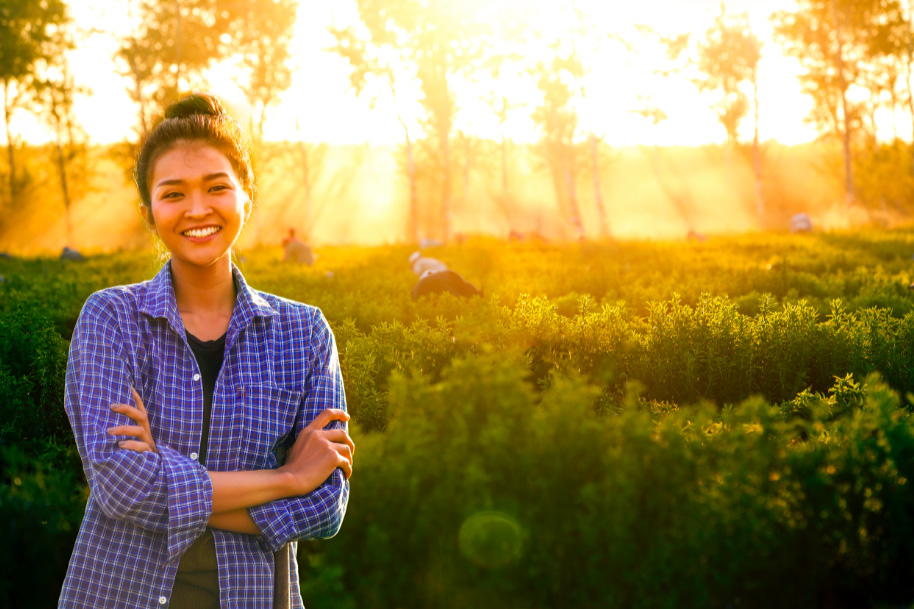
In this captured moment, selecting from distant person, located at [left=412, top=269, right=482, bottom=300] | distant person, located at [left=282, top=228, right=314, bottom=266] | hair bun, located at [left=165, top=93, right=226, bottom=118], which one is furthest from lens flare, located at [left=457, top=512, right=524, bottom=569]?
distant person, located at [left=282, top=228, right=314, bottom=266]

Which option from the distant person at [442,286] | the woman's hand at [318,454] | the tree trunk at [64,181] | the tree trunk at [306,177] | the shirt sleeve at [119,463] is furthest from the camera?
the tree trunk at [306,177]

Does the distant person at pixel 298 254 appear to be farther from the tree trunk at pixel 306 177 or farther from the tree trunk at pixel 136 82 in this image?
the tree trunk at pixel 306 177

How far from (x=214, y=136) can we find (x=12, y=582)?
1.63 meters

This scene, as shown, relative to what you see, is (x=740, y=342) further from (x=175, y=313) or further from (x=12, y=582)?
(x=12, y=582)

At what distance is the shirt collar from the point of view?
7.75 feet

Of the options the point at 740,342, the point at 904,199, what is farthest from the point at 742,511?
the point at 904,199

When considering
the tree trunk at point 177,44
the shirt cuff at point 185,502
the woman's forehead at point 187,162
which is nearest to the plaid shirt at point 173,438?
the shirt cuff at point 185,502

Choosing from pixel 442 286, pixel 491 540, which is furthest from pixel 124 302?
pixel 442 286

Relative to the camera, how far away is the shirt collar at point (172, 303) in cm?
236

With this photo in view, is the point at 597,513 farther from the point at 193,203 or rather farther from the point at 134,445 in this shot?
the point at 193,203

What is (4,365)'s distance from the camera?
16.8 feet

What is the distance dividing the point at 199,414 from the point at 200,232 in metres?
0.65

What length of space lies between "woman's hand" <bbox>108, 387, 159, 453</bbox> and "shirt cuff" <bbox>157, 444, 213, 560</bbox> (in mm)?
74

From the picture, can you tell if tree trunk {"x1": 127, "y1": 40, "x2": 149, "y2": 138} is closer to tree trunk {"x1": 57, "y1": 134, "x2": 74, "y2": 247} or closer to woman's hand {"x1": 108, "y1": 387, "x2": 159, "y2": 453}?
tree trunk {"x1": 57, "y1": 134, "x2": 74, "y2": 247}
